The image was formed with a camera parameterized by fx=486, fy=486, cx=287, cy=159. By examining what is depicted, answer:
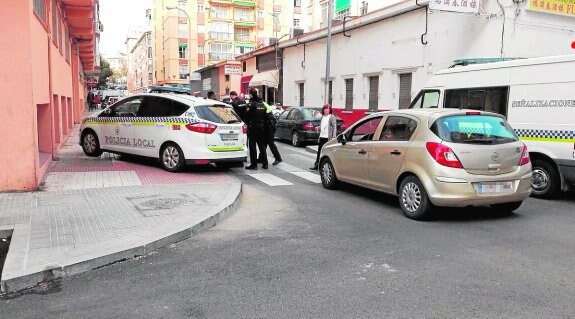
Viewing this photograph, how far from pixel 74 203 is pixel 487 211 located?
244 inches

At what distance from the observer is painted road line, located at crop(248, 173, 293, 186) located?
9.91 m

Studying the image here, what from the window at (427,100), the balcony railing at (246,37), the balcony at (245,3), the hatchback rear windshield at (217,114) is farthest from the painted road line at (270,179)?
the balcony railing at (246,37)

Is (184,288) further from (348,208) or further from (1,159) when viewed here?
(1,159)

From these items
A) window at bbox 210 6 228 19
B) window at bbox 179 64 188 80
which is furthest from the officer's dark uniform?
window at bbox 179 64 188 80

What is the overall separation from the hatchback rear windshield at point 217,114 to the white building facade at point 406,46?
327 inches

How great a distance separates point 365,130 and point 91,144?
24.8 ft

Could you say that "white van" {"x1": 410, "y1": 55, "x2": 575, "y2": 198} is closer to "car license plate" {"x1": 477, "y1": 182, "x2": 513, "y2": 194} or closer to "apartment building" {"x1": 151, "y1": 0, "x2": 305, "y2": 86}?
"car license plate" {"x1": 477, "y1": 182, "x2": 513, "y2": 194}

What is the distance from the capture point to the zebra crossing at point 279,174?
33.2ft

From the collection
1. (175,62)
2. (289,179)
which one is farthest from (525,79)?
(175,62)

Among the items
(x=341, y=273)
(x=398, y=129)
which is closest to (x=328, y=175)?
(x=398, y=129)

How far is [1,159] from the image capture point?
7.62m

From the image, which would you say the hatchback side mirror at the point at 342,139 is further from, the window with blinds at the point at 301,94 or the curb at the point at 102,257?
the window with blinds at the point at 301,94

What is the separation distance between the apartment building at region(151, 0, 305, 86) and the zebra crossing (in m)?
56.0

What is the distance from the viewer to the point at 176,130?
1033cm
